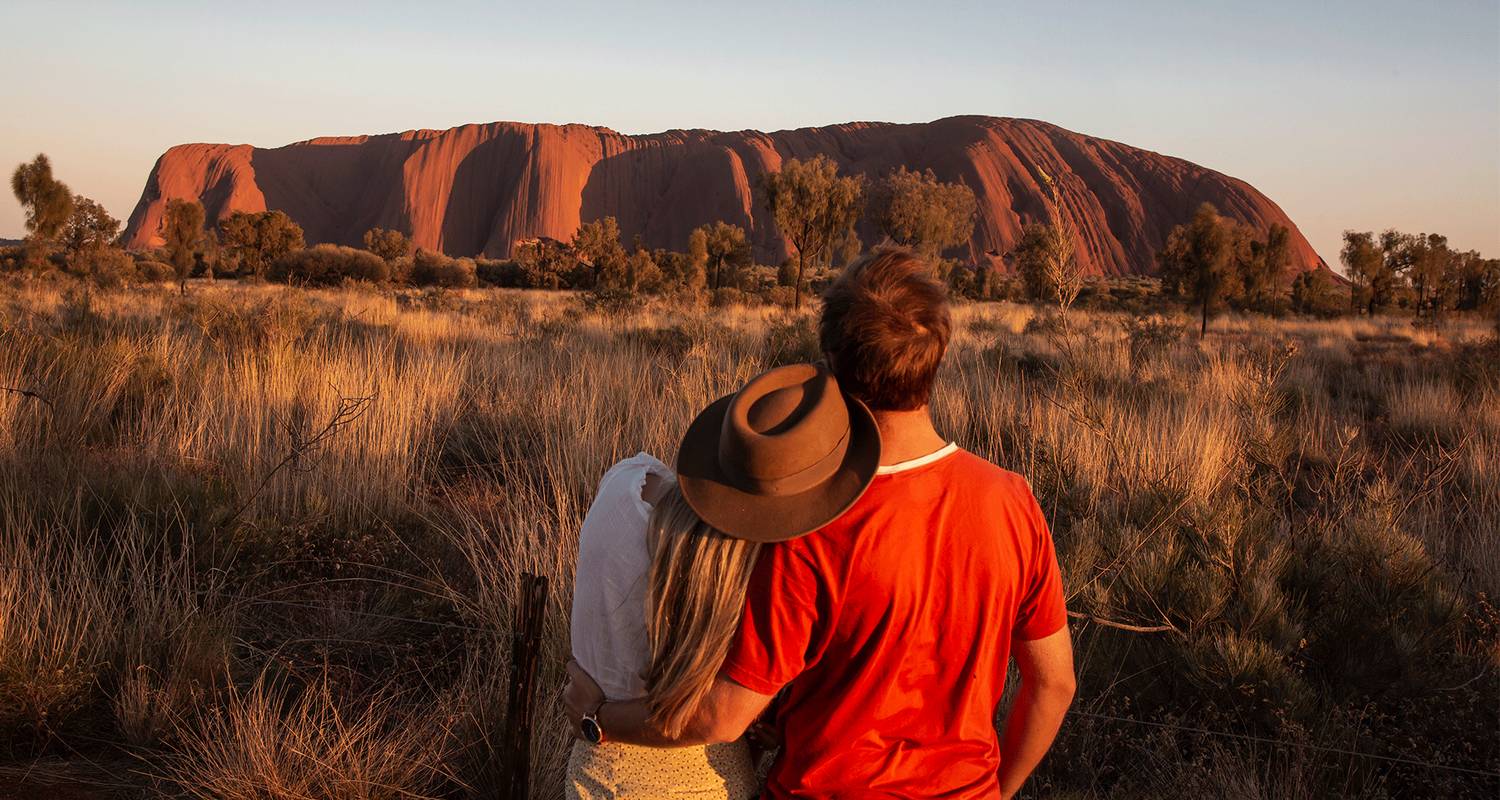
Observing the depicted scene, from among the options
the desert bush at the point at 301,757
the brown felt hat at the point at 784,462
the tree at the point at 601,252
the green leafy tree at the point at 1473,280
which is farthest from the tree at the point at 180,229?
the green leafy tree at the point at 1473,280

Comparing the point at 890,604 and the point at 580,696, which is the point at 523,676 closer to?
the point at 580,696

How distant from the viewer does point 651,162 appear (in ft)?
391

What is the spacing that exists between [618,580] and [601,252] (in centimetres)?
4106

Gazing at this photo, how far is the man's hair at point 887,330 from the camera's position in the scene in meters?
1.58

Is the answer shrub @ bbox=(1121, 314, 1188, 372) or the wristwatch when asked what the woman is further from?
shrub @ bbox=(1121, 314, 1188, 372)

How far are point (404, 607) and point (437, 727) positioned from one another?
3.61ft

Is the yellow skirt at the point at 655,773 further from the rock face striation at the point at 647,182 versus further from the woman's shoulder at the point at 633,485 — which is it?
the rock face striation at the point at 647,182

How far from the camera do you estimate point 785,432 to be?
1456 millimetres

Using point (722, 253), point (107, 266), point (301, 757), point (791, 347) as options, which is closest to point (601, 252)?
point (722, 253)

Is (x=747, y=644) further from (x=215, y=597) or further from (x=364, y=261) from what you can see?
(x=364, y=261)

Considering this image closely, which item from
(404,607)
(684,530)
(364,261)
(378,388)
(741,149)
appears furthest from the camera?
(741,149)

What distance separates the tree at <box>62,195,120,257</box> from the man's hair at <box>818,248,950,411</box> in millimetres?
34537

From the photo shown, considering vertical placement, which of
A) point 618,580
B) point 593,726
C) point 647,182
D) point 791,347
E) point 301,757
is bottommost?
point 301,757

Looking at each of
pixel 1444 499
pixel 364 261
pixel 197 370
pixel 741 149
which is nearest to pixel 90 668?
pixel 197 370
